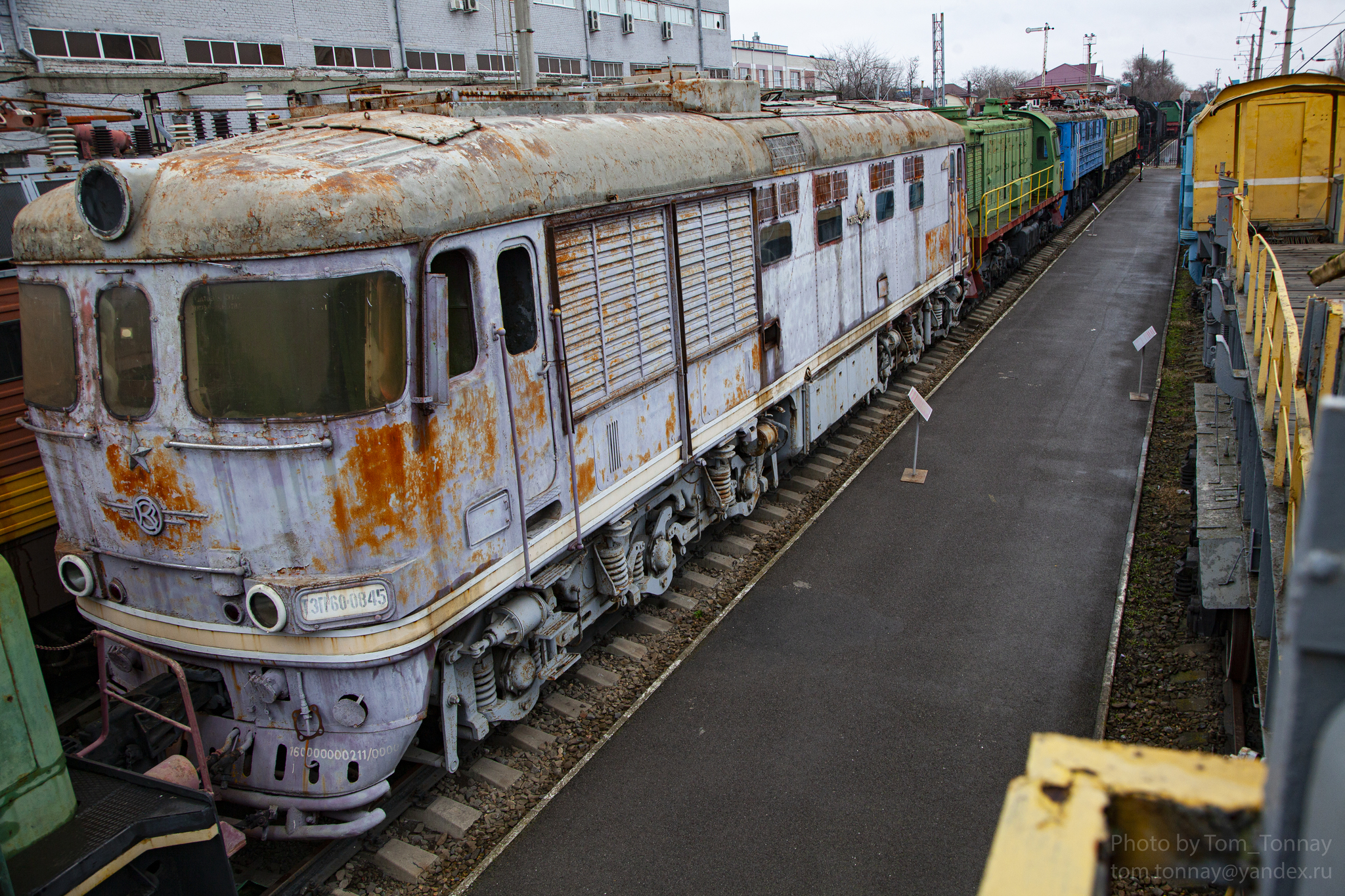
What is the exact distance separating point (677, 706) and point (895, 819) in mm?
1872

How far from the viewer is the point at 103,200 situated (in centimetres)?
493

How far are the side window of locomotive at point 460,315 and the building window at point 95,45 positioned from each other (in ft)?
60.5

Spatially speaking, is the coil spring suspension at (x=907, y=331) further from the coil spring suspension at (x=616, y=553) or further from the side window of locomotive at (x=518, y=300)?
the side window of locomotive at (x=518, y=300)

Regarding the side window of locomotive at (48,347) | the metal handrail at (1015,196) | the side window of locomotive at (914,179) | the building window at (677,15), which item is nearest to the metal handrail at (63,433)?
the side window of locomotive at (48,347)

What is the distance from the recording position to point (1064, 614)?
8.12 metres

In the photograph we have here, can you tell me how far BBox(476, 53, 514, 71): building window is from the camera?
3008 centimetres

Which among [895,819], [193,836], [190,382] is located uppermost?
[190,382]

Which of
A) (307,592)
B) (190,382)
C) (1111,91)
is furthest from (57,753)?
(1111,91)

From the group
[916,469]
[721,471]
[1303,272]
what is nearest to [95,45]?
[721,471]

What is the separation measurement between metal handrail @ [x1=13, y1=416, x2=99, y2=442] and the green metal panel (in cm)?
171

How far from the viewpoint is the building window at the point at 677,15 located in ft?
130

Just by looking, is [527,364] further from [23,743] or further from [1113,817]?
[1113,817]

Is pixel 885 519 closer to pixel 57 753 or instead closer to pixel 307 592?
pixel 307 592

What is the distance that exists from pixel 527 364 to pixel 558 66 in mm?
30981
